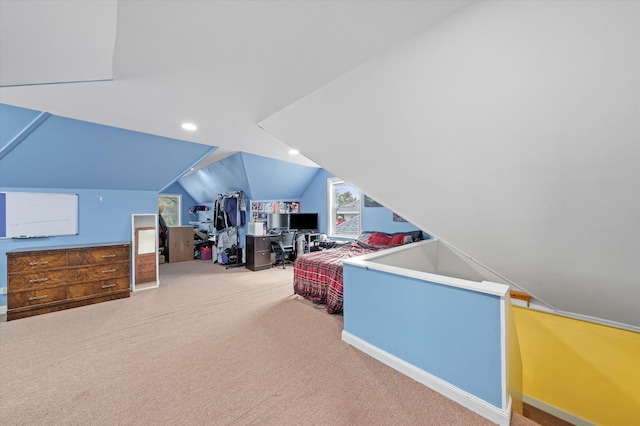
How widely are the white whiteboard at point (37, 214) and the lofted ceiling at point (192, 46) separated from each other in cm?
199

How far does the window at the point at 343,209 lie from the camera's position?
18.8 ft

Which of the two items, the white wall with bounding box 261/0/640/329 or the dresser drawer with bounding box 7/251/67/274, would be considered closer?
the white wall with bounding box 261/0/640/329

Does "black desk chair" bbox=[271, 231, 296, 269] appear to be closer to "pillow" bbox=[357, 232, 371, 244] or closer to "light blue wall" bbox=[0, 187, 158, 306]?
"pillow" bbox=[357, 232, 371, 244]

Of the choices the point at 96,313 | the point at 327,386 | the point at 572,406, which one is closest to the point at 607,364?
the point at 572,406

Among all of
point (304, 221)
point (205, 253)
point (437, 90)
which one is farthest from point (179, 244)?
point (437, 90)

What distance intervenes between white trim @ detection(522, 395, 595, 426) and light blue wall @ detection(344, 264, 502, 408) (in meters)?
1.59

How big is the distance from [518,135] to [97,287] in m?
5.28

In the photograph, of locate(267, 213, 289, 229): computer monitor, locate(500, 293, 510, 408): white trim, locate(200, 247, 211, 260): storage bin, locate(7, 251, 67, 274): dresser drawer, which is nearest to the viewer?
locate(500, 293, 510, 408): white trim

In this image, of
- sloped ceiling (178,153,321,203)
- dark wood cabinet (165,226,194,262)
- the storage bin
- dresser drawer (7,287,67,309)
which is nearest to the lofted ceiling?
dresser drawer (7,287,67,309)

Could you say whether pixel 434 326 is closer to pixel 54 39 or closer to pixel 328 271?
pixel 328 271

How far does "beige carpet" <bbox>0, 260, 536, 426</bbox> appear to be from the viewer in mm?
1649

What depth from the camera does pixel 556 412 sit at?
7.88ft

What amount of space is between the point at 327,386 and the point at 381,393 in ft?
1.40

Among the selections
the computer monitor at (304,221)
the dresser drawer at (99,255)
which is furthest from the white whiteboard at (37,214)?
the computer monitor at (304,221)
